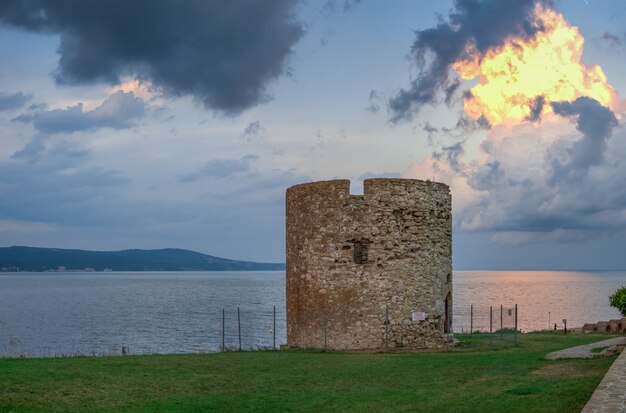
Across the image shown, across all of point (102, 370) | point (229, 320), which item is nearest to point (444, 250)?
point (102, 370)

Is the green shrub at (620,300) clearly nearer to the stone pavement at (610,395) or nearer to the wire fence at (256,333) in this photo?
the wire fence at (256,333)

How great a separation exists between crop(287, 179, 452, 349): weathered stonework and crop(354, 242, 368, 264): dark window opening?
1.5 inches

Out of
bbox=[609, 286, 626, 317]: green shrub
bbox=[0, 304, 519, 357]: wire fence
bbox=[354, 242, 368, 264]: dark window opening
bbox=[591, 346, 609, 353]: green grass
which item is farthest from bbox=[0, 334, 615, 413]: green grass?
bbox=[609, 286, 626, 317]: green shrub

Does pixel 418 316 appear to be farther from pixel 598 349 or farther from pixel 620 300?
pixel 620 300

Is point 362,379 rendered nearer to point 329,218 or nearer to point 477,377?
point 477,377

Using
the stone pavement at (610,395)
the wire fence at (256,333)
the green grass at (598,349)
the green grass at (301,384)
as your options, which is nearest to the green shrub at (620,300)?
the wire fence at (256,333)

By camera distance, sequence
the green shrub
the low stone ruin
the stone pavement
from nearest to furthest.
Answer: the stone pavement → the green shrub → the low stone ruin

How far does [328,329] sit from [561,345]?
8.83 metres

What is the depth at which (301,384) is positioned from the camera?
1788 cm

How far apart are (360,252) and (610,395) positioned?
52.5ft

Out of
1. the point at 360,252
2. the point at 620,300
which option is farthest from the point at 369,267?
the point at 620,300

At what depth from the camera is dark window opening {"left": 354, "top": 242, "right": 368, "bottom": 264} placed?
88.1 ft

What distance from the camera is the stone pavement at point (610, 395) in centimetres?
1035

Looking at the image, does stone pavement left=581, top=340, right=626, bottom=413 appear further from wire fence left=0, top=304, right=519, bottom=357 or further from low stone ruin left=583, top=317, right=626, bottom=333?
low stone ruin left=583, top=317, right=626, bottom=333
